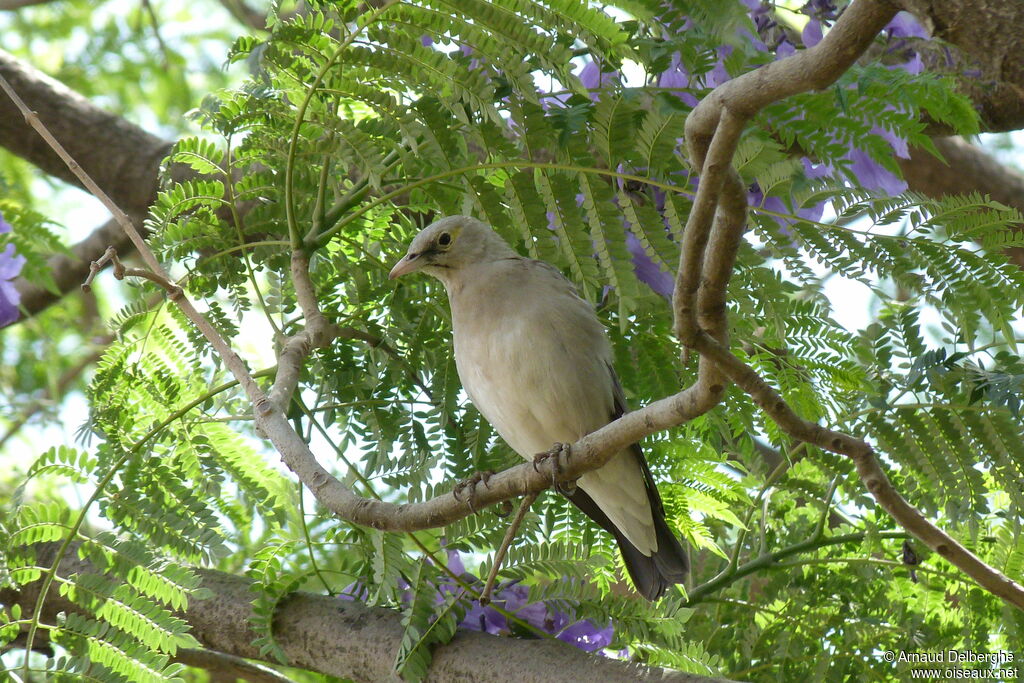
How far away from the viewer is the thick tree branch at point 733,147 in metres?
1.73

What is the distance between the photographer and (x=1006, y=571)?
3.51 metres

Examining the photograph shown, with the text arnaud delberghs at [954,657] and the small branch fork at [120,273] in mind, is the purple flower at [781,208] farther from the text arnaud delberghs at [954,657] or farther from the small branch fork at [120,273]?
the small branch fork at [120,273]

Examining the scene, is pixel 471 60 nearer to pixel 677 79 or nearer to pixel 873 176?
pixel 677 79

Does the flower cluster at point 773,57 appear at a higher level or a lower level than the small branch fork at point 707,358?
higher

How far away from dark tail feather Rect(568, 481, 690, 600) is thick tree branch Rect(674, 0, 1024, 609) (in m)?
1.59

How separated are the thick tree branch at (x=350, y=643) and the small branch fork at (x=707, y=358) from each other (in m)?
0.70

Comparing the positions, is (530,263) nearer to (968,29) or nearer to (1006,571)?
(968,29)

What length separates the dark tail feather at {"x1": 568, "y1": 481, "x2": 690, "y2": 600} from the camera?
3.71 meters

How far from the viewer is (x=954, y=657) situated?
3477 millimetres

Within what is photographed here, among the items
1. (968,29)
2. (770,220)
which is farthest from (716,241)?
(968,29)

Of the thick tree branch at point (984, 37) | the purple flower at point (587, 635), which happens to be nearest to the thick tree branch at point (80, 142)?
the purple flower at point (587, 635)

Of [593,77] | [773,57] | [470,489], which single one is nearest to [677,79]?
[593,77]

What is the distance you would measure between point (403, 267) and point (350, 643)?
1295 mm

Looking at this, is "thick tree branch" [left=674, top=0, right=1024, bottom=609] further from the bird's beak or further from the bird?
the bird's beak
